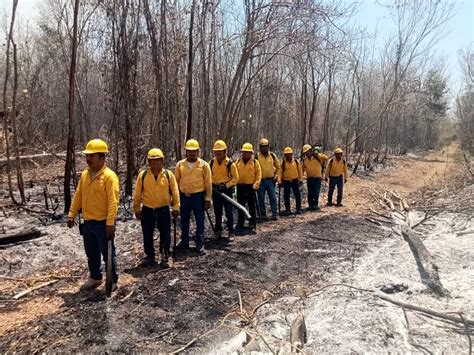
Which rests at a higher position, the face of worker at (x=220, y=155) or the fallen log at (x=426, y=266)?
the face of worker at (x=220, y=155)

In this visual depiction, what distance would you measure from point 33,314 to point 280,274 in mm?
3171

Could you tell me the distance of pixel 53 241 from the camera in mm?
7047

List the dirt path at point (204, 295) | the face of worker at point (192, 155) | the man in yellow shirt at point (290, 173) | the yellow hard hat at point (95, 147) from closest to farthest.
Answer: the dirt path at point (204, 295) < the yellow hard hat at point (95, 147) < the face of worker at point (192, 155) < the man in yellow shirt at point (290, 173)

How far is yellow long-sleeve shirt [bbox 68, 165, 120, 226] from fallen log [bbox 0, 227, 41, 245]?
2.48 m

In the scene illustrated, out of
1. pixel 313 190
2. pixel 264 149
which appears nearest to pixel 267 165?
pixel 264 149

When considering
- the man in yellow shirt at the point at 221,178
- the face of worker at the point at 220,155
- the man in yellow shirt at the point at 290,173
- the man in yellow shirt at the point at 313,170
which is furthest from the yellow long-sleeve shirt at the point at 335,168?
the face of worker at the point at 220,155

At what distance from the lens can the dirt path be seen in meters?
4.02

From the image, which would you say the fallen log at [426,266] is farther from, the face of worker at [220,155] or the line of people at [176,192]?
the face of worker at [220,155]

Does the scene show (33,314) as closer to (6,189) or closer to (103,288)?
(103,288)

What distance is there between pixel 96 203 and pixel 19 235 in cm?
269

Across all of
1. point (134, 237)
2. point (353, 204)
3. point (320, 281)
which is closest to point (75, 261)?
point (134, 237)

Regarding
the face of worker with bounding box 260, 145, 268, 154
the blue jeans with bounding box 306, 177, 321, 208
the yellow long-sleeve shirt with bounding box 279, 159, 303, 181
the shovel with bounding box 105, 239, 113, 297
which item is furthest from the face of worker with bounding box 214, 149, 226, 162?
the blue jeans with bounding box 306, 177, 321, 208

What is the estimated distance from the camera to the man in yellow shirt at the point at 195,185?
21.9 ft

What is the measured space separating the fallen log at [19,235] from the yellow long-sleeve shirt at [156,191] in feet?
7.43
